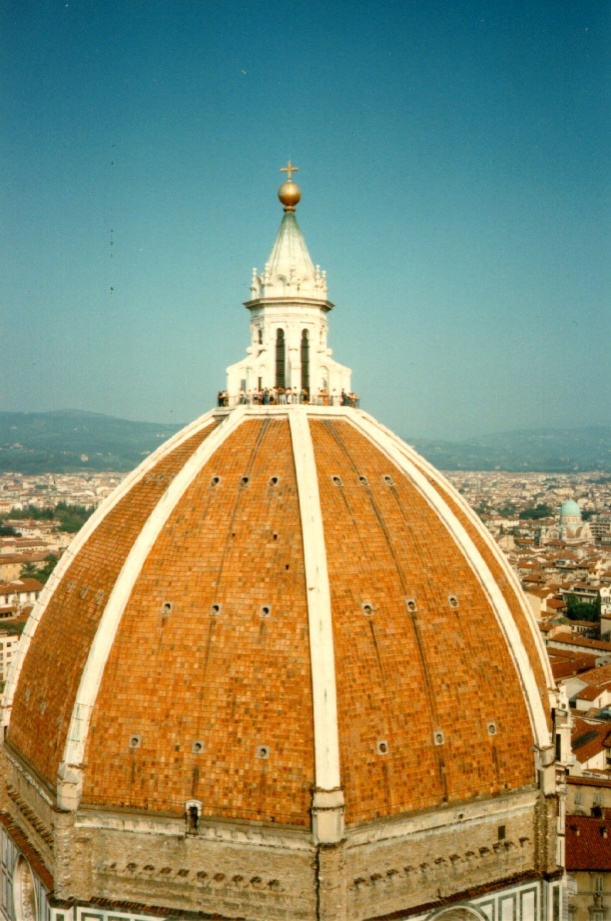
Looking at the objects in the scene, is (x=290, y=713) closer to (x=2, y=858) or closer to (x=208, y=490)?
(x=208, y=490)

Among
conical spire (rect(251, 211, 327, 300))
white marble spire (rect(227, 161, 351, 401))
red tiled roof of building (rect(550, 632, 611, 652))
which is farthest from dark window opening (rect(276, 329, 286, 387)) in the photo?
red tiled roof of building (rect(550, 632, 611, 652))

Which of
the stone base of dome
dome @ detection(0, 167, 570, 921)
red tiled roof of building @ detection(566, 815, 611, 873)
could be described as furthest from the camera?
red tiled roof of building @ detection(566, 815, 611, 873)

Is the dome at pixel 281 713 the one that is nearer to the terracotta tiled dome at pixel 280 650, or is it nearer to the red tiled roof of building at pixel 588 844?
the terracotta tiled dome at pixel 280 650

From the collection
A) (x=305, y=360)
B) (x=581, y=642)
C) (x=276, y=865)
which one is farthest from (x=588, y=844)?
(x=581, y=642)

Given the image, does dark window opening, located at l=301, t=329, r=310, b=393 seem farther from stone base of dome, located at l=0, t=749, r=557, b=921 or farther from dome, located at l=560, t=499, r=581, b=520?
dome, located at l=560, t=499, r=581, b=520

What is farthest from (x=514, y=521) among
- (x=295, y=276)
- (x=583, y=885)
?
(x=295, y=276)

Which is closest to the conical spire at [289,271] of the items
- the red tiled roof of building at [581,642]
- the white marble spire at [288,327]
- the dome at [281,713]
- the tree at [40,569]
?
the white marble spire at [288,327]

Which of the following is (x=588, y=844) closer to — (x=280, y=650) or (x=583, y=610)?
(x=280, y=650)
